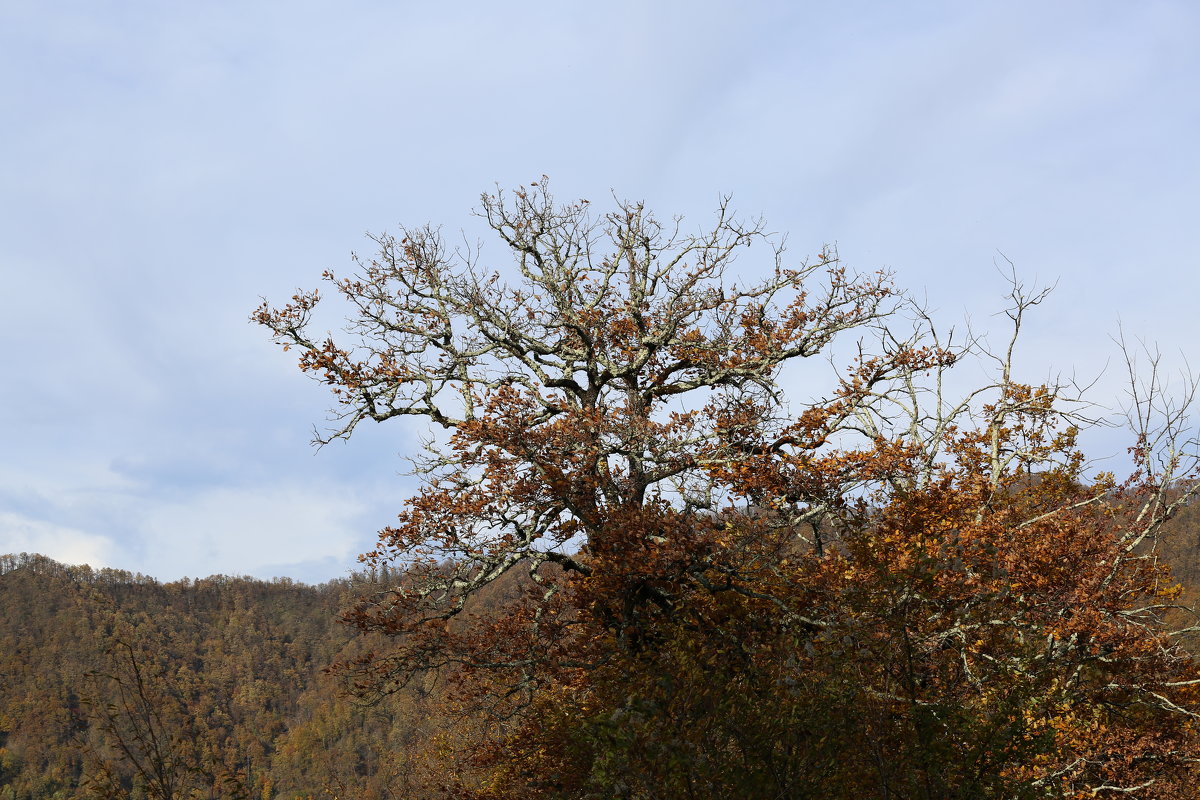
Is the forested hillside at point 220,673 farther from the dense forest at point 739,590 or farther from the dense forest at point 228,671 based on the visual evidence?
the dense forest at point 739,590

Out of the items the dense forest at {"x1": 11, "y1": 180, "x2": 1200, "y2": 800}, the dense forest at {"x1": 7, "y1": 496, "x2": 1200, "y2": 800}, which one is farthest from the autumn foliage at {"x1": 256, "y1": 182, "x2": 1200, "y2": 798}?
the dense forest at {"x1": 7, "y1": 496, "x2": 1200, "y2": 800}

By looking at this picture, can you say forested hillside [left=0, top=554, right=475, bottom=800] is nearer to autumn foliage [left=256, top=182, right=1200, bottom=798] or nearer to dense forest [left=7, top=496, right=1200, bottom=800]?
dense forest [left=7, top=496, right=1200, bottom=800]

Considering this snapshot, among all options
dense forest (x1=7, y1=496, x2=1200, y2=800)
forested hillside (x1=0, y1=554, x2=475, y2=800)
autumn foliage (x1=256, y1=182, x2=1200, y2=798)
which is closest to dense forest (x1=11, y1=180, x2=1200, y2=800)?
autumn foliage (x1=256, y1=182, x2=1200, y2=798)

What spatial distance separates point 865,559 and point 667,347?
6.94 meters

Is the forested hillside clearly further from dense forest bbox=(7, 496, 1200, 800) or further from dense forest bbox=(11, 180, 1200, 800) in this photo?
dense forest bbox=(11, 180, 1200, 800)

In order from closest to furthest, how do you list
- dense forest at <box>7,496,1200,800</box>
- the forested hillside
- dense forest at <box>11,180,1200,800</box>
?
dense forest at <box>11,180,1200,800</box> → dense forest at <box>7,496,1200,800</box> → the forested hillside

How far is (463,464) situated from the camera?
52.1 feet

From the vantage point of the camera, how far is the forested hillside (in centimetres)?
9800

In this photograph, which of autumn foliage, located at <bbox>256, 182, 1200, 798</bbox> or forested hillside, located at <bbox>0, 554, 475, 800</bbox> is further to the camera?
forested hillside, located at <bbox>0, 554, 475, 800</bbox>

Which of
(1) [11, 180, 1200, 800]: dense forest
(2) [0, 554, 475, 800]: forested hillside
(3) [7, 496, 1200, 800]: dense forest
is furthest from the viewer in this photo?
(2) [0, 554, 475, 800]: forested hillside

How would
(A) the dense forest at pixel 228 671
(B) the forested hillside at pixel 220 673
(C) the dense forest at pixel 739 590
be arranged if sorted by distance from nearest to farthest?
(C) the dense forest at pixel 739 590 < (A) the dense forest at pixel 228 671 < (B) the forested hillside at pixel 220 673

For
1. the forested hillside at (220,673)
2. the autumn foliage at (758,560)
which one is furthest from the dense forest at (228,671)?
the autumn foliage at (758,560)

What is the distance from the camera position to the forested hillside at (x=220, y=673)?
98000mm

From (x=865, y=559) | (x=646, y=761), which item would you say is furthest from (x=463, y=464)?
(x=646, y=761)
